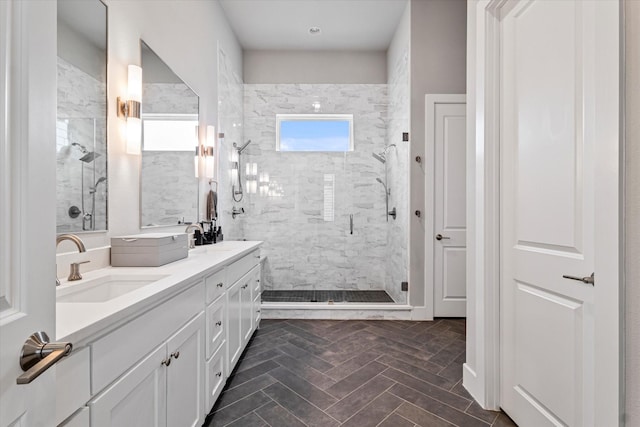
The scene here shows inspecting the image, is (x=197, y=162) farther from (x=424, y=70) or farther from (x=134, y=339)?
(x=424, y=70)

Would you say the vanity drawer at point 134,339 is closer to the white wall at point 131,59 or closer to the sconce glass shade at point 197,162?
the white wall at point 131,59

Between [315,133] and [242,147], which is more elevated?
[315,133]

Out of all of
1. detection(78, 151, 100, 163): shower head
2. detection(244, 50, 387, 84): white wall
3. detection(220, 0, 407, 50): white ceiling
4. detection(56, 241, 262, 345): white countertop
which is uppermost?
detection(220, 0, 407, 50): white ceiling

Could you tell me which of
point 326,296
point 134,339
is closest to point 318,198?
point 326,296

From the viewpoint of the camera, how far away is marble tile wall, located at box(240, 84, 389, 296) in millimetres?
4426

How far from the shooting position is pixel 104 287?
4.63 feet

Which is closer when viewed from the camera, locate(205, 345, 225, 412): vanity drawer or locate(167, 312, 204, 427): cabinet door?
locate(167, 312, 204, 427): cabinet door

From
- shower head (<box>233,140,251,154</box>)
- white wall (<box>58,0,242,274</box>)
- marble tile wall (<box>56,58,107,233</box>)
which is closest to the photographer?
marble tile wall (<box>56,58,107,233</box>)

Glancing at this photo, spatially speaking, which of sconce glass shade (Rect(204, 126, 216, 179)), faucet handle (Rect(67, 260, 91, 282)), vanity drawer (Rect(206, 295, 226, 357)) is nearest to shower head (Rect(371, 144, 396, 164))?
sconce glass shade (Rect(204, 126, 216, 179))

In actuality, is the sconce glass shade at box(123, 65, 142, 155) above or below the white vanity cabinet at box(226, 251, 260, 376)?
above

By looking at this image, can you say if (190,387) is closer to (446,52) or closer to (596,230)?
(596,230)

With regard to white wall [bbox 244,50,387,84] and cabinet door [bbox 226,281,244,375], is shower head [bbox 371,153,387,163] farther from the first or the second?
cabinet door [bbox 226,281,244,375]

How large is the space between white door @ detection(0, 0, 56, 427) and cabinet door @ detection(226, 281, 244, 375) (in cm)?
151

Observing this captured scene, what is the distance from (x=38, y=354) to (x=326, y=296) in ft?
12.3
